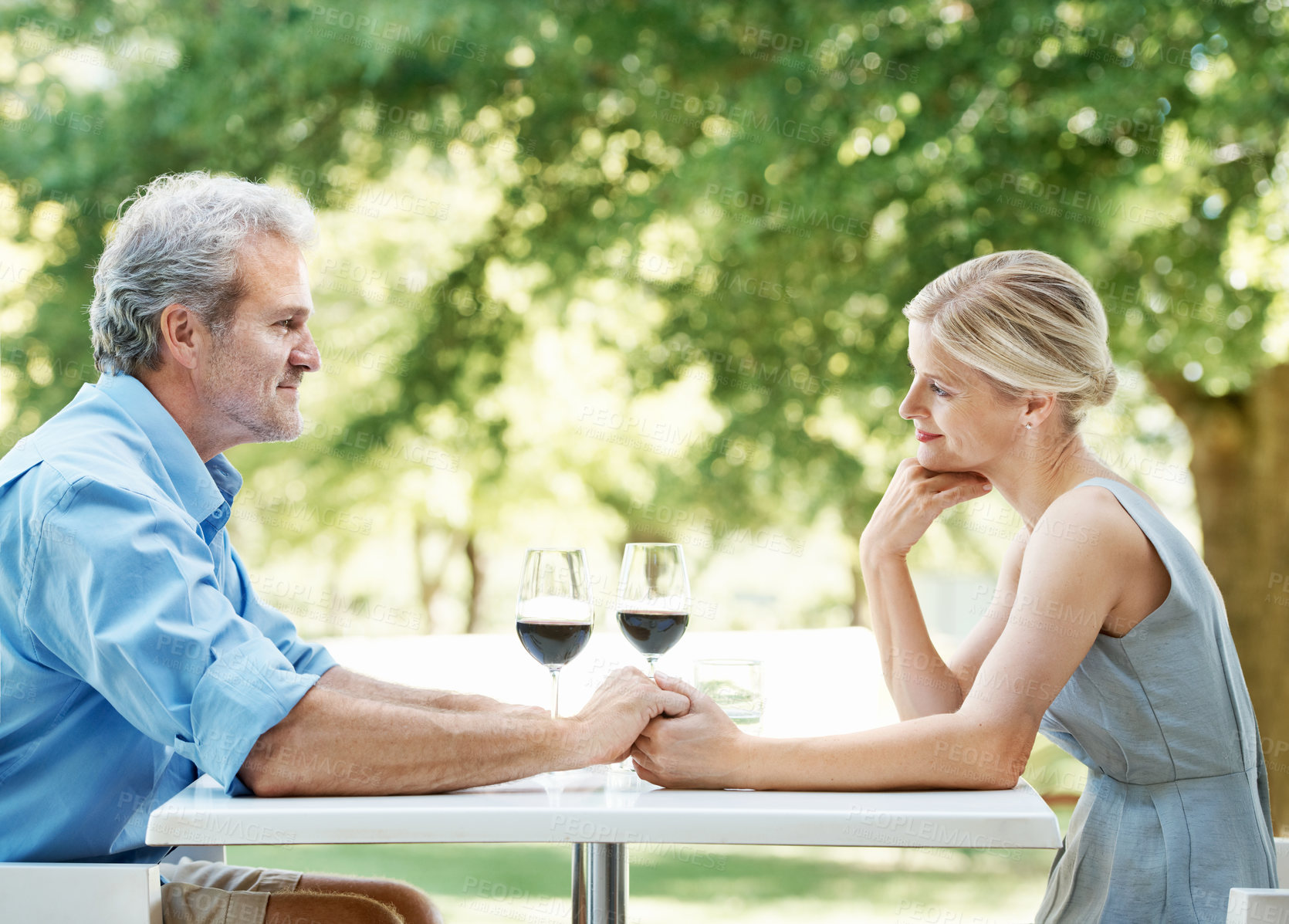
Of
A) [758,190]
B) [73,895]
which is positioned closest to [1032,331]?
[73,895]

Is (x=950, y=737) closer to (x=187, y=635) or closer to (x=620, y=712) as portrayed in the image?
(x=620, y=712)

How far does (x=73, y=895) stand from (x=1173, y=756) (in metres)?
1.57

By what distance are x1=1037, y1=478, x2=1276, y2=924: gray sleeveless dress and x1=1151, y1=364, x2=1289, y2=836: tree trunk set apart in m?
4.47

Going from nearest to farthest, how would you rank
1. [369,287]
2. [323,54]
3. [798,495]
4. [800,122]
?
[800,122]
[323,54]
[798,495]
[369,287]

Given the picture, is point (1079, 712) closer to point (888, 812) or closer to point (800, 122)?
point (888, 812)

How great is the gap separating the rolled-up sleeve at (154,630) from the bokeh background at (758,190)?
13.1ft

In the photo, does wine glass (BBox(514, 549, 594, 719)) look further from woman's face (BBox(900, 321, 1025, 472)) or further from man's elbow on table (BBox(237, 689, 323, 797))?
woman's face (BBox(900, 321, 1025, 472))

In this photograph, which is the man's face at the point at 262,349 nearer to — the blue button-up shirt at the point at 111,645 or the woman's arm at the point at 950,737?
the blue button-up shirt at the point at 111,645

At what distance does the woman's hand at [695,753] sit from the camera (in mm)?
1596

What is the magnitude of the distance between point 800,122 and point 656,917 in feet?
12.7

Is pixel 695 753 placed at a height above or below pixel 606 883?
above

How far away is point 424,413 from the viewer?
722cm

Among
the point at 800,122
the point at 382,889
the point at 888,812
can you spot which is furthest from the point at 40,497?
the point at 800,122

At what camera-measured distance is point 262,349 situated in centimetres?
206
